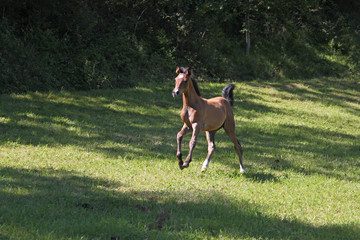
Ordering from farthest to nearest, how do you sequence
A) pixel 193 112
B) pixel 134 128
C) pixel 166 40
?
1. pixel 166 40
2. pixel 134 128
3. pixel 193 112

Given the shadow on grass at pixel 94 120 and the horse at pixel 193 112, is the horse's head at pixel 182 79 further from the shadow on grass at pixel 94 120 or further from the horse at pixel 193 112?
the shadow on grass at pixel 94 120

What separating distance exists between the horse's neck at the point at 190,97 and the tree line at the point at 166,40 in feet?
34.4

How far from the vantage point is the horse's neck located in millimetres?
9109

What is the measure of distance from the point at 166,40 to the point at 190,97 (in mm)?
14909

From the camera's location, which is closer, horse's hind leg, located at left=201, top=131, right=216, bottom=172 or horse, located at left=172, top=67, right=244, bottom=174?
horse, located at left=172, top=67, right=244, bottom=174

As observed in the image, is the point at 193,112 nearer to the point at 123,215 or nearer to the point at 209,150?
the point at 209,150

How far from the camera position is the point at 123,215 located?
6750 mm

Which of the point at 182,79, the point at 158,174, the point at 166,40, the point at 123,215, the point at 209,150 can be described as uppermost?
the point at 182,79

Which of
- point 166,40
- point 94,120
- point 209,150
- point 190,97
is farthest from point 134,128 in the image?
point 166,40

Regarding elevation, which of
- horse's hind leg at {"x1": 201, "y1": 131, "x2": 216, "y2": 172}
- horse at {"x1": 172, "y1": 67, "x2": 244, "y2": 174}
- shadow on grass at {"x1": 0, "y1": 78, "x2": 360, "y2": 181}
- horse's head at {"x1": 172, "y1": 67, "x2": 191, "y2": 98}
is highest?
horse's head at {"x1": 172, "y1": 67, "x2": 191, "y2": 98}

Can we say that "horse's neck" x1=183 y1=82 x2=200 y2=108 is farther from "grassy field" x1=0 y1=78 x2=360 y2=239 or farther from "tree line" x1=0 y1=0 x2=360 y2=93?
"tree line" x1=0 y1=0 x2=360 y2=93

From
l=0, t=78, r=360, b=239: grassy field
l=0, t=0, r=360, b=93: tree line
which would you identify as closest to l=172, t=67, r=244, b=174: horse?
l=0, t=78, r=360, b=239: grassy field

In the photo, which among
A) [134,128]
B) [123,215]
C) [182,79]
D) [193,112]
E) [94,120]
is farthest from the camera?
[94,120]

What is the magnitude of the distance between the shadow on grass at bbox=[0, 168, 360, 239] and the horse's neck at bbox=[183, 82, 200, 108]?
5.88ft
